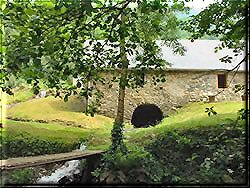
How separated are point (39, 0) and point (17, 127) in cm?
1002

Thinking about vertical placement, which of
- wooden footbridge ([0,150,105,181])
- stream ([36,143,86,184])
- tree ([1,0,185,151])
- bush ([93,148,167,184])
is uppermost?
tree ([1,0,185,151])

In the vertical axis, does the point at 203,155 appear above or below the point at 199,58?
below

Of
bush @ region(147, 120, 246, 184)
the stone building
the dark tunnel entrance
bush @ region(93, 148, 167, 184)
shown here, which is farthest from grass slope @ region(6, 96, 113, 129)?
bush @ region(93, 148, 167, 184)

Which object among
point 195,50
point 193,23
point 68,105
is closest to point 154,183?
point 193,23

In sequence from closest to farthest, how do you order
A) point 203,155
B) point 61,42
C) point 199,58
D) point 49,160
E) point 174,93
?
point 61,42 → point 49,160 → point 203,155 → point 174,93 → point 199,58

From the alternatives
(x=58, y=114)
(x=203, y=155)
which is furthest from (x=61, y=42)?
(x=58, y=114)

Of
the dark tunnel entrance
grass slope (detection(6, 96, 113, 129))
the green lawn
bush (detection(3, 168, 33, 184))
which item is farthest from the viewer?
the dark tunnel entrance

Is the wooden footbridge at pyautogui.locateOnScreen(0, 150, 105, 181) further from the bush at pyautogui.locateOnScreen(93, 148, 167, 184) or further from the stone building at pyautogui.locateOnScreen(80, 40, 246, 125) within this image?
the stone building at pyautogui.locateOnScreen(80, 40, 246, 125)

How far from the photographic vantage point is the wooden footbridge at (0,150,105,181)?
218 inches

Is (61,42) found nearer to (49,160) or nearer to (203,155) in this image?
(49,160)

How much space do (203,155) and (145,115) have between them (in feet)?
38.5

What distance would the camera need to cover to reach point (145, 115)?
21.0 m

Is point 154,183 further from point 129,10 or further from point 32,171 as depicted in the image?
point 129,10

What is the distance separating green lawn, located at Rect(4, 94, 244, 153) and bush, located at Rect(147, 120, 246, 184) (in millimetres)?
784
